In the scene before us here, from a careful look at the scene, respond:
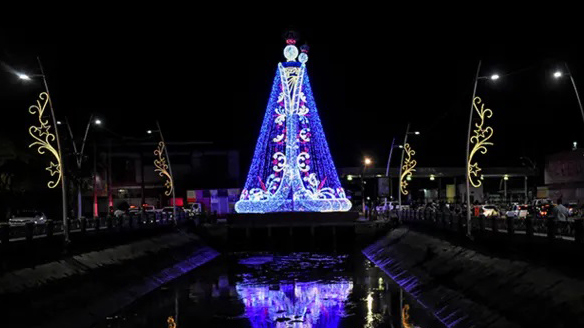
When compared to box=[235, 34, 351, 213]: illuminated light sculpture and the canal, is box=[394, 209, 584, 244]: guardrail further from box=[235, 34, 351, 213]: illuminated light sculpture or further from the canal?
box=[235, 34, 351, 213]: illuminated light sculpture

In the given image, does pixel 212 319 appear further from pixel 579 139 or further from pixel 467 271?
pixel 579 139

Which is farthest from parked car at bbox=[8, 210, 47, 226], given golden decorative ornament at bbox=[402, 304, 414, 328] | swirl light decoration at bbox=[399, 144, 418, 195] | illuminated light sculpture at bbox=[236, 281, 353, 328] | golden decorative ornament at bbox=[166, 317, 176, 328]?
golden decorative ornament at bbox=[402, 304, 414, 328]

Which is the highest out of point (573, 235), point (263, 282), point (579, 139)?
point (579, 139)

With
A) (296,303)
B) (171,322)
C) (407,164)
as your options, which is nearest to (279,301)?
(296,303)

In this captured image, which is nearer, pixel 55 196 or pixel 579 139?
pixel 55 196

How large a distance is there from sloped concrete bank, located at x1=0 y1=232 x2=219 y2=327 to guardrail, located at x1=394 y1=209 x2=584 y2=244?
55.9ft

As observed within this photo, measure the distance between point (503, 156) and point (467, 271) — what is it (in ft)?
289

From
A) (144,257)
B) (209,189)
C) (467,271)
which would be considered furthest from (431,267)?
(209,189)

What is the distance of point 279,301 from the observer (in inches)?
1233

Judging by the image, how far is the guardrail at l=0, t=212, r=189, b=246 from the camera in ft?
88.4

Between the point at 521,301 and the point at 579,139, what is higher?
the point at 579,139

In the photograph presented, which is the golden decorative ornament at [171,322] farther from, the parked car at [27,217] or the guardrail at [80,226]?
the parked car at [27,217]

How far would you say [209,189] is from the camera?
8750 centimetres

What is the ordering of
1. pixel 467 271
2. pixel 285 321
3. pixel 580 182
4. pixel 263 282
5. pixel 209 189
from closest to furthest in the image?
pixel 285 321
pixel 467 271
pixel 263 282
pixel 580 182
pixel 209 189
